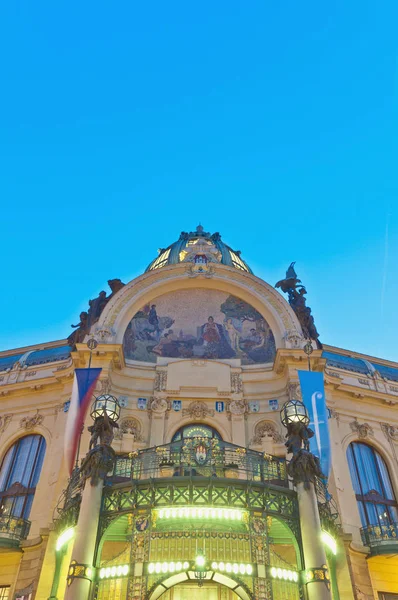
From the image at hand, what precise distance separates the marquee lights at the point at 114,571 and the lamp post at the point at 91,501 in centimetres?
47

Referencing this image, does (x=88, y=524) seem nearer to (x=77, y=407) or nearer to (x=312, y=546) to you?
(x=312, y=546)

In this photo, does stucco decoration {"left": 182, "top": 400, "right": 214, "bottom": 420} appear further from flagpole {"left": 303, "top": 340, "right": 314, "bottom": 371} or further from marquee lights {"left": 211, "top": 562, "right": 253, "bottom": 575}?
marquee lights {"left": 211, "top": 562, "right": 253, "bottom": 575}

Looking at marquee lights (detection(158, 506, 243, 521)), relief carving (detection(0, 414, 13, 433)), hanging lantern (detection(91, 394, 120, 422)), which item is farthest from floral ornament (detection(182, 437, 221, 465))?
relief carving (detection(0, 414, 13, 433))

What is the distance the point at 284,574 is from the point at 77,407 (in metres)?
10.7

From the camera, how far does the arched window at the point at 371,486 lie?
73.6 feet

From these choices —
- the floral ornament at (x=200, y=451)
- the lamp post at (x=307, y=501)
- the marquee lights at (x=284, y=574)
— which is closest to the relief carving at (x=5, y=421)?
the floral ornament at (x=200, y=451)

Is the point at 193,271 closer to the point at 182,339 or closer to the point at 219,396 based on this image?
the point at 182,339

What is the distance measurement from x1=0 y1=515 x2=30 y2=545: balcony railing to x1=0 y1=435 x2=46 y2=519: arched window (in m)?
1.03

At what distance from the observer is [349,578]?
18531 mm

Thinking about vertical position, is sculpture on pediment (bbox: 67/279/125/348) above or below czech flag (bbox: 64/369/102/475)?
above

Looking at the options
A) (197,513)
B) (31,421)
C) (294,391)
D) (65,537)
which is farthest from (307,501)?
(31,421)

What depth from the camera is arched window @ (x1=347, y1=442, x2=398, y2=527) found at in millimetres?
22438

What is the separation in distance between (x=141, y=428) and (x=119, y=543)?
6.02m

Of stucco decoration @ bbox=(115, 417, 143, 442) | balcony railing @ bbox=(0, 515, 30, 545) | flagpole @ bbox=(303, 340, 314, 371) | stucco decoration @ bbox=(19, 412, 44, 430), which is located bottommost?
balcony railing @ bbox=(0, 515, 30, 545)
